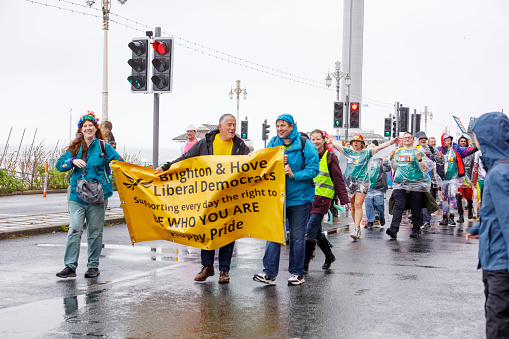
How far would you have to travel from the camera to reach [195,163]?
25.6ft

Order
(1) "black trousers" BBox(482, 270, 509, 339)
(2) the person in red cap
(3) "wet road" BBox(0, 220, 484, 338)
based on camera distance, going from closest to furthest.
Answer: (1) "black trousers" BBox(482, 270, 509, 339)
(3) "wet road" BBox(0, 220, 484, 338)
(2) the person in red cap

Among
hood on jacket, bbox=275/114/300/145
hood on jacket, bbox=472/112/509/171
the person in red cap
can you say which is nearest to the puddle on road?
hood on jacket, bbox=275/114/300/145

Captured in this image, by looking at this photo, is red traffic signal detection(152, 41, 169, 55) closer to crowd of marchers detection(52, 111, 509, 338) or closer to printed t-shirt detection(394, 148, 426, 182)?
crowd of marchers detection(52, 111, 509, 338)

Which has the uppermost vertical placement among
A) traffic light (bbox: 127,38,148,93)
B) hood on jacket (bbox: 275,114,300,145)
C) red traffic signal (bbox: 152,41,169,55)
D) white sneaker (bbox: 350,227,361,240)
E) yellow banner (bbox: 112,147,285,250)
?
red traffic signal (bbox: 152,41,169,55)

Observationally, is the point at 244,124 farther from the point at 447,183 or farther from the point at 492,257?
the point at 492,257


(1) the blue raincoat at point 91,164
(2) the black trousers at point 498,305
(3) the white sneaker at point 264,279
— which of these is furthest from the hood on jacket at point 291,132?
(2) the black trousers at point 498,305

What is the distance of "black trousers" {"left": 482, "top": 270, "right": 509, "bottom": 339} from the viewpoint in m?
4.14

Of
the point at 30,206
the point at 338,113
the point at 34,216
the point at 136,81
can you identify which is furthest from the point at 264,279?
the point at 338,113

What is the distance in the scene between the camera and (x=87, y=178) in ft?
26.5

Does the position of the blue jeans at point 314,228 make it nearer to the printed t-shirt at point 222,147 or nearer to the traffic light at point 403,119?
the printed t-shirt at point 222,147

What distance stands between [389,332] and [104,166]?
4.21 metres

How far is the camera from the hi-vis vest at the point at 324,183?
30.4 feet

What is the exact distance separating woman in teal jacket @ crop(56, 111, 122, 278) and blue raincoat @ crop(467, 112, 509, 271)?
4.97 metres

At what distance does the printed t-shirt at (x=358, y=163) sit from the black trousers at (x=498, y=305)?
8993mm
